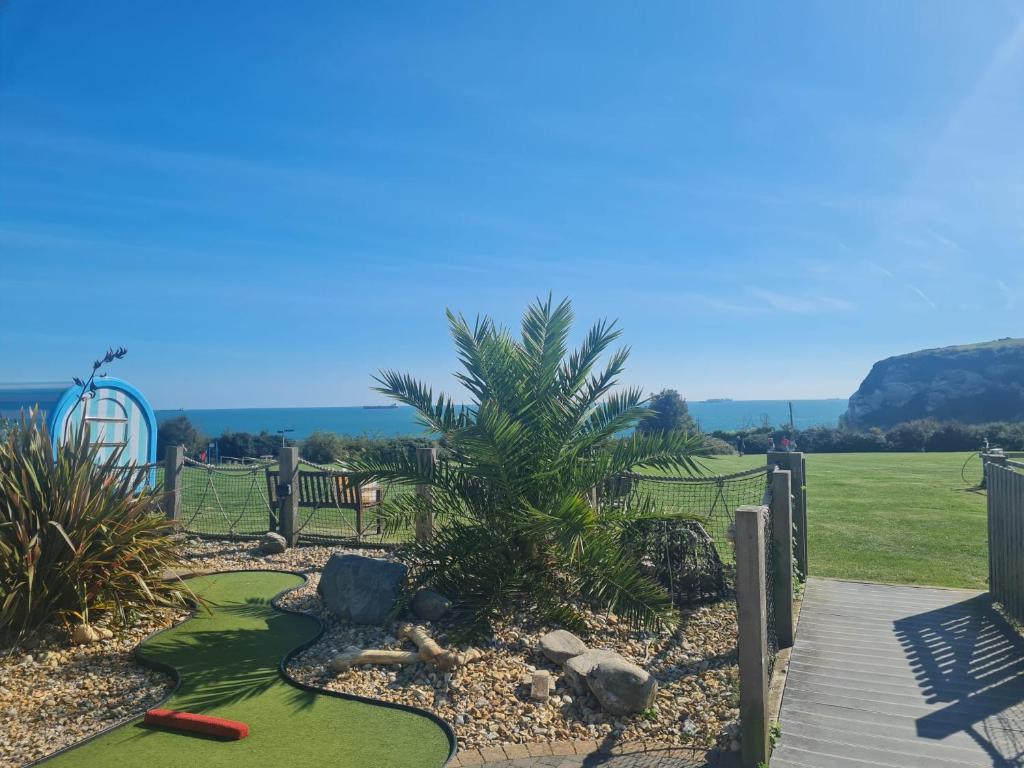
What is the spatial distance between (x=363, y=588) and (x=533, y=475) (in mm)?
1584

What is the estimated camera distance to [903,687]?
4305 mm

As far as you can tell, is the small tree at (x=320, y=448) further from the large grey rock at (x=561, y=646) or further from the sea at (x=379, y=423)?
the large grey rock at (x=561, y=646)

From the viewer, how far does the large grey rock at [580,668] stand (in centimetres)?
417

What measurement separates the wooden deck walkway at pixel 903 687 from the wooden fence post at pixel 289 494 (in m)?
5.94

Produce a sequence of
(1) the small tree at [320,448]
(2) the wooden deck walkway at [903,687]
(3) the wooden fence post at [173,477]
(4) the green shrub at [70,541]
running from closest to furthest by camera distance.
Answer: (2) the wooden deck walkway at [903,687]
(4) the green shrub at [70,541]
(3) the wooden fence post at [173,477]
(1) the small tree at [320,448]

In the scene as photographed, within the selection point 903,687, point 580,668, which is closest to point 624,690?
point 580,668

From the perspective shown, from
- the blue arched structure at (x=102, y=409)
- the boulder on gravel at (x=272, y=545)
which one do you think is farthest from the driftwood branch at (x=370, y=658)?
the blue arched structure at (x=102, y=409)

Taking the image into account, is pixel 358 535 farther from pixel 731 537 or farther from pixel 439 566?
pixel 731 537

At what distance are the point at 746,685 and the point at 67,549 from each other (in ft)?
15.6

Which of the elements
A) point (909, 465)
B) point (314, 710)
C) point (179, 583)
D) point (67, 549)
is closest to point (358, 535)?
point (179, 583)

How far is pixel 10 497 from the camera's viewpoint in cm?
514

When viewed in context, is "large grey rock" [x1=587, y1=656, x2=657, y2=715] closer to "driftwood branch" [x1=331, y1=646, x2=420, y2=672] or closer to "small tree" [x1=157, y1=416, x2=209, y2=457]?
"driftwood branch" [x1=331, y1=646, x2=420, y2=672]

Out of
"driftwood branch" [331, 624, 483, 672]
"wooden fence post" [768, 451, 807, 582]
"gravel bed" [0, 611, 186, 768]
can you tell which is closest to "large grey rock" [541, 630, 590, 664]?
"driftwood branch" [331, 624, 483, 672]

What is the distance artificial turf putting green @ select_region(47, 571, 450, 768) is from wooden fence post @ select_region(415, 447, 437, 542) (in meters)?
1.33
